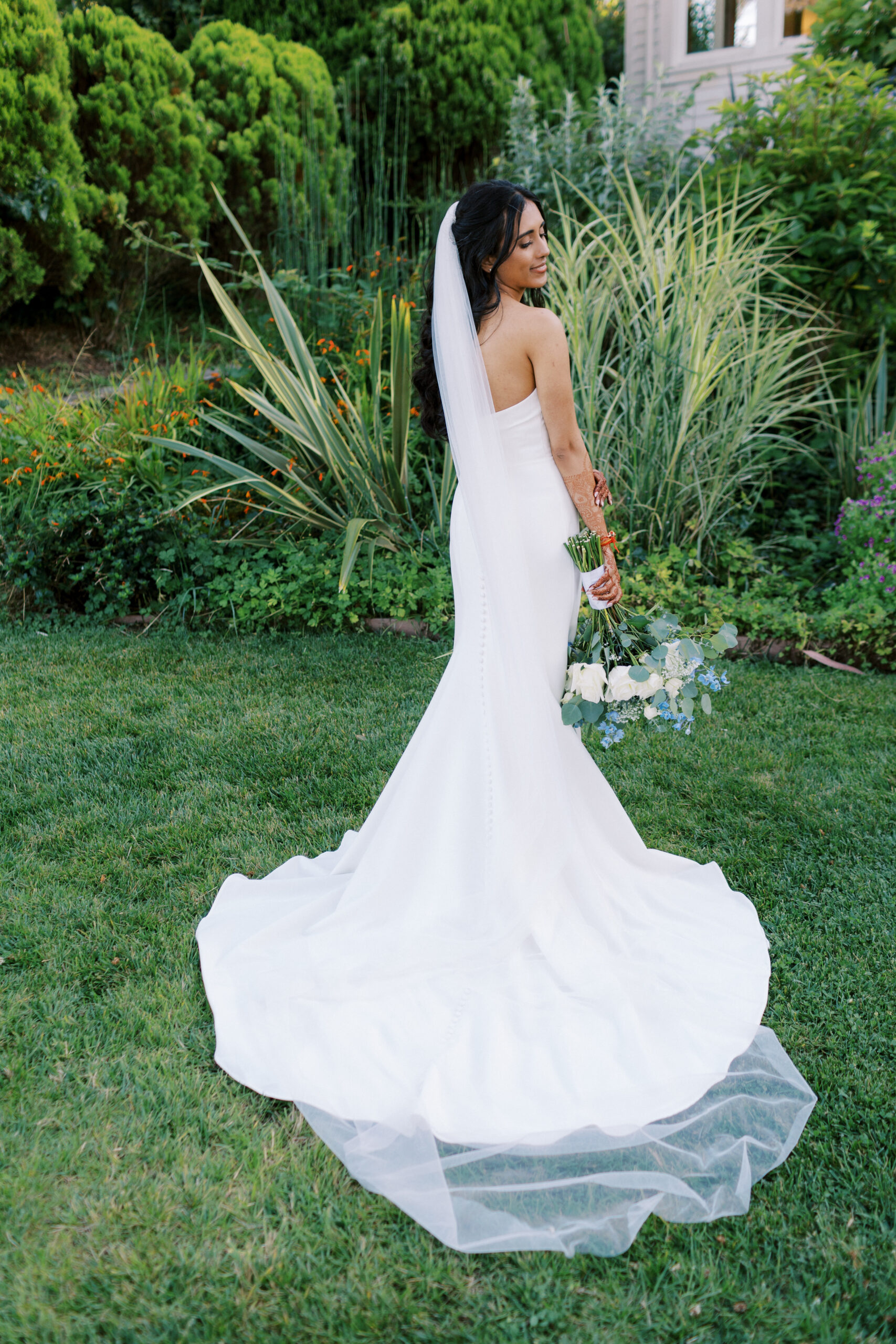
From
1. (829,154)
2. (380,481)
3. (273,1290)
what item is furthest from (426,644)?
(829,154)

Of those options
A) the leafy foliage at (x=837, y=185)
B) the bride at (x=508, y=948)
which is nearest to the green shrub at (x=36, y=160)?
the leafy foliage at (x=837, y=185)

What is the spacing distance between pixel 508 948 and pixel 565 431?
1353 millimetres

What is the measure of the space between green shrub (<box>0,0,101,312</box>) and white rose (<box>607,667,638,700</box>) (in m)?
6.62

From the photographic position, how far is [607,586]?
2.41 meters

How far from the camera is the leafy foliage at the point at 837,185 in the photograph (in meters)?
5.87

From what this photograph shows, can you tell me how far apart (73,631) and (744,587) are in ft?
12.9

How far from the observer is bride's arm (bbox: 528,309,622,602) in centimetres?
231

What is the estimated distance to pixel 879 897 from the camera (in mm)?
2898

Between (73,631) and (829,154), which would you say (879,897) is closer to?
(73,631)

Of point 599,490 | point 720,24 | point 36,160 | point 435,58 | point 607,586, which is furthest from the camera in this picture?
point 720,24

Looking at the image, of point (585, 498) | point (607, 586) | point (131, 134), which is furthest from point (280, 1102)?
point (131, 134)

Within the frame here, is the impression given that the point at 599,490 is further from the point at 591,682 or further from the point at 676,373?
the point at 676,373

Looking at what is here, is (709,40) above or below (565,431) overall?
above

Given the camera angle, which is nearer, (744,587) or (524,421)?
(524,421)
